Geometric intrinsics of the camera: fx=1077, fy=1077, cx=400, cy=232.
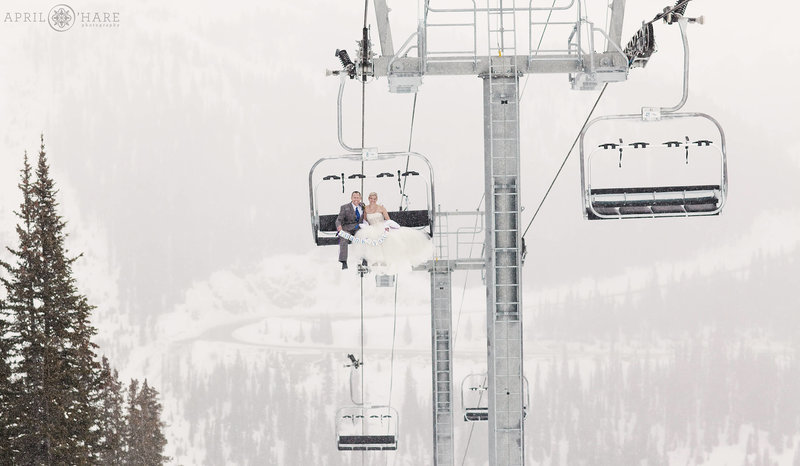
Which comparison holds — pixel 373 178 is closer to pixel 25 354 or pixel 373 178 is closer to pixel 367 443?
pixel 367 443

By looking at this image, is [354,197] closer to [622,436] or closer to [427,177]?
[427,177]

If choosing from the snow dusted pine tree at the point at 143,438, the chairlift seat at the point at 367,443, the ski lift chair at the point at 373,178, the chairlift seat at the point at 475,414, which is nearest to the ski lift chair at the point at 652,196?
the ski lift chair at the point at 373,178

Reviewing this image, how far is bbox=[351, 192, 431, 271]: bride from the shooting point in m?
12.3

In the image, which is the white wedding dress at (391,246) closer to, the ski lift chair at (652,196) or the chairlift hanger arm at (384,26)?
the chairlift hanger arm at (384,26)

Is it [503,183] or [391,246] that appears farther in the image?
[391,246]

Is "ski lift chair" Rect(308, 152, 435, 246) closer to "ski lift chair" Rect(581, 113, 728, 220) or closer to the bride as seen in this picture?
the bride

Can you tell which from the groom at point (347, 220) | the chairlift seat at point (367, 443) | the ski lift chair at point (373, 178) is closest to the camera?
the ski lift chair at point (373, 178)

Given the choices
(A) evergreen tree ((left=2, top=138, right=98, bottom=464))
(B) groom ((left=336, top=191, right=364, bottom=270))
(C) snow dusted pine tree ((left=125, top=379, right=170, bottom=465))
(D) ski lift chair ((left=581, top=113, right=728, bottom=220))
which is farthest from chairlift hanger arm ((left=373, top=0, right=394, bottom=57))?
(C) snow dusted pine tree ((left=125, top=379, right=170, bottom=465))

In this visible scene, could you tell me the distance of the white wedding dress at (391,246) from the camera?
12.3m

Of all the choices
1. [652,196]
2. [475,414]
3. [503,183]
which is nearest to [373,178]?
[503,183]

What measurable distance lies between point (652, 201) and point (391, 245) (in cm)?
359

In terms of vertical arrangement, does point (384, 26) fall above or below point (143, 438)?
above

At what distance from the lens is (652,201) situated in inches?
383

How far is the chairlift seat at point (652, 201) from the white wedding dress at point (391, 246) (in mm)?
3168
